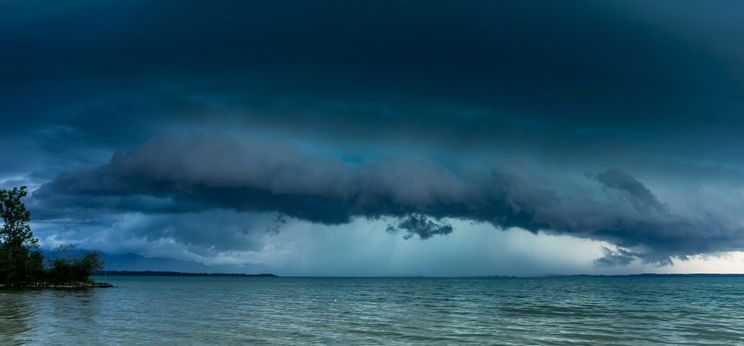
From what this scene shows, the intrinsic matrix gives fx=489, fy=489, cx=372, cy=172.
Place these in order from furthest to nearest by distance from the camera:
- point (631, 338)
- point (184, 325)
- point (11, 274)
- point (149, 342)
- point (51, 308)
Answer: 1. point (11, 274)
2. point (51, 308)
3. point (184, 325)
4. point (631, 338)
5. point (149, 342)

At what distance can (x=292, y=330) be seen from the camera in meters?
39.0

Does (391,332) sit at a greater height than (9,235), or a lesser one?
lesser

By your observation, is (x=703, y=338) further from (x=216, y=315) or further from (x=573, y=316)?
(x=216, y=315)

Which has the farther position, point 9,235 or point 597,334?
point 9,235

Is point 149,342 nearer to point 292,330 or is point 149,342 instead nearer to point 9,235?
point 292,330

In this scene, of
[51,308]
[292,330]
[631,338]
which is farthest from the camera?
[51,308]

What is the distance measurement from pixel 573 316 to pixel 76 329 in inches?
1867

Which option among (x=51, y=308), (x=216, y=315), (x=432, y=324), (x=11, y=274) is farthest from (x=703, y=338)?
(x=11, y=274)

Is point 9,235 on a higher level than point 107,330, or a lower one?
higher

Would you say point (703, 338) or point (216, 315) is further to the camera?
point (216, 315)

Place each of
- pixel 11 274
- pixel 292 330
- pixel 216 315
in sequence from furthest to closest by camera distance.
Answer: pixel 11 274, pixel 216 315, pixel 292 330

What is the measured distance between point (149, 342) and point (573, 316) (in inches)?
1669

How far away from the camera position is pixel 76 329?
37719mm

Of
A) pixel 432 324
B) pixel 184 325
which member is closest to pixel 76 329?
pixel 184 325
